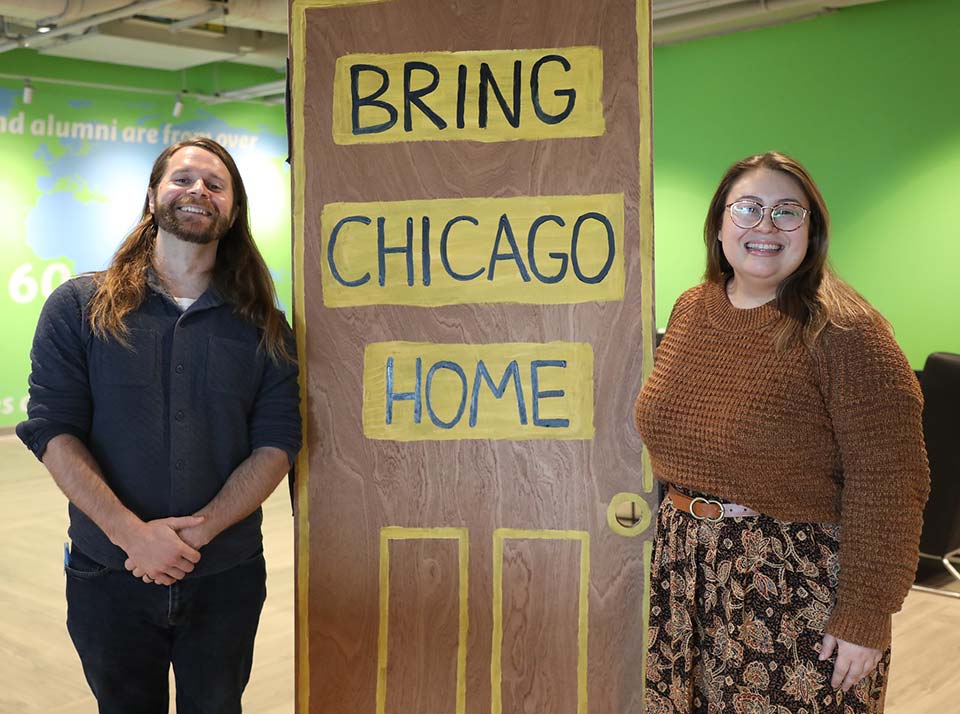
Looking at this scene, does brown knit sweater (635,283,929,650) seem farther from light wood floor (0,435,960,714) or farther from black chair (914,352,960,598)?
black chair (914,352,960,598)

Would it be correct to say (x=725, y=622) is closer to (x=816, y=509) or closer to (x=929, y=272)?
(x=816, y=509)

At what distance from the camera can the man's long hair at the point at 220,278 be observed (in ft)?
6.20

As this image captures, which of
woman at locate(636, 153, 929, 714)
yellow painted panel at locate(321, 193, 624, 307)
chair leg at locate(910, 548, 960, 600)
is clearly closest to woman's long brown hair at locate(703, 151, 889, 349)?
woman at locate(636, 153, 929, 714)

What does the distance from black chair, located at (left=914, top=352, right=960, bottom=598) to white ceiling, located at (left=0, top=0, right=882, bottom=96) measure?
265cm

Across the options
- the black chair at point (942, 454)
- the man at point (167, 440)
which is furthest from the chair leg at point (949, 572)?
the man at point (167, 440)

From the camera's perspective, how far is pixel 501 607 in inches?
81.0

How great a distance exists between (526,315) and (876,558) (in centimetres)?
78

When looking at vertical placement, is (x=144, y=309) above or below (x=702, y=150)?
below

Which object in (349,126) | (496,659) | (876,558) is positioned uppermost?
(349,126)

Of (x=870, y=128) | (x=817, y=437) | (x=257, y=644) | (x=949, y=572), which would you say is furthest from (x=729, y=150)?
(x=817, y=437)

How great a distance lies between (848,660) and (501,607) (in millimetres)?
697

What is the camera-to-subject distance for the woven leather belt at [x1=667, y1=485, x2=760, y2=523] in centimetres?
173

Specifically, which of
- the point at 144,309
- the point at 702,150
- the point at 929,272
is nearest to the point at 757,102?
the point at 702,150

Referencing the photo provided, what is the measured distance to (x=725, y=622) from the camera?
68.7 inches
